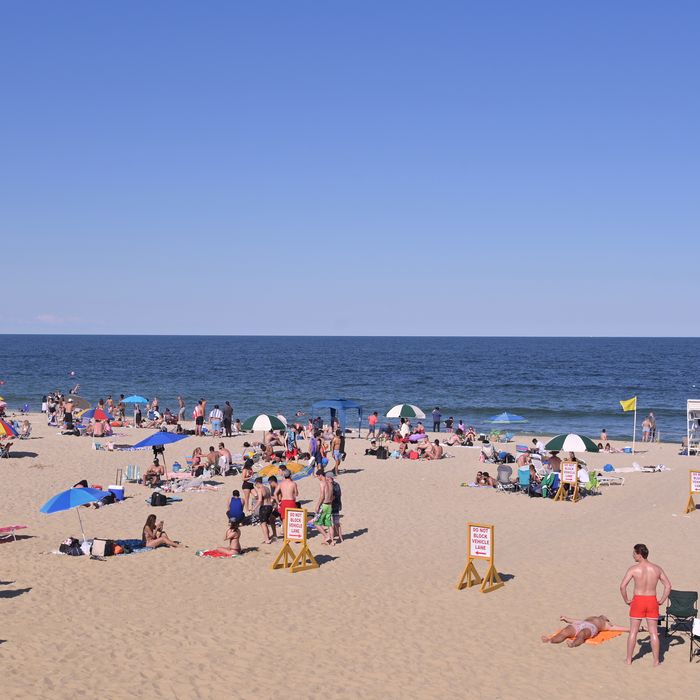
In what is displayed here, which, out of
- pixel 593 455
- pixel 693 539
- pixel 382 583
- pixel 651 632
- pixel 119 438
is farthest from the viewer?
pixel 119 438

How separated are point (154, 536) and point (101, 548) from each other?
3.93 ft

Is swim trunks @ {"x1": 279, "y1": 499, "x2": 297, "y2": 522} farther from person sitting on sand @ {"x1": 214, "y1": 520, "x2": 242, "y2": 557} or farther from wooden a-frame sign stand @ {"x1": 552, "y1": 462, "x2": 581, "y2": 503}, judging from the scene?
wooden a-frame sign stand @ {"x1": 552, "y1": 462, "x2": 581, "y2": 503}

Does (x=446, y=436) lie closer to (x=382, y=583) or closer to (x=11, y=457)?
(x=11, y=457)

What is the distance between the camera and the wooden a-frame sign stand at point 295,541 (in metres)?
13.9

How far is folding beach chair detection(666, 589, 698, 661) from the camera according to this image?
10.4 metres

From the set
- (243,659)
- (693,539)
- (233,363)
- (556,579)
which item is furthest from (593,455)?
(233,363)

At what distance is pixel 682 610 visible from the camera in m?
10.4

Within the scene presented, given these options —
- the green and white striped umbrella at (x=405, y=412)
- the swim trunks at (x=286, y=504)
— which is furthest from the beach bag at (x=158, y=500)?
the green and white striped umbrella at (x=405, y=412)

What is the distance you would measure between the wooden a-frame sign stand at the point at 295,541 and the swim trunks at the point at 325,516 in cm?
164

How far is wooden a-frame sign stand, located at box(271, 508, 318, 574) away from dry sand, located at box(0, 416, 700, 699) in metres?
0.29

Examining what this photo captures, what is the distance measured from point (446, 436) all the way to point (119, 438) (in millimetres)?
14603

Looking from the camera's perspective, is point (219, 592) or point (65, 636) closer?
point (65, 636)

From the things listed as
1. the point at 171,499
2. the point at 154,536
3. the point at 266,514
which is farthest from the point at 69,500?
the point at 171,499

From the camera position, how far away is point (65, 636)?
33.3 feet
